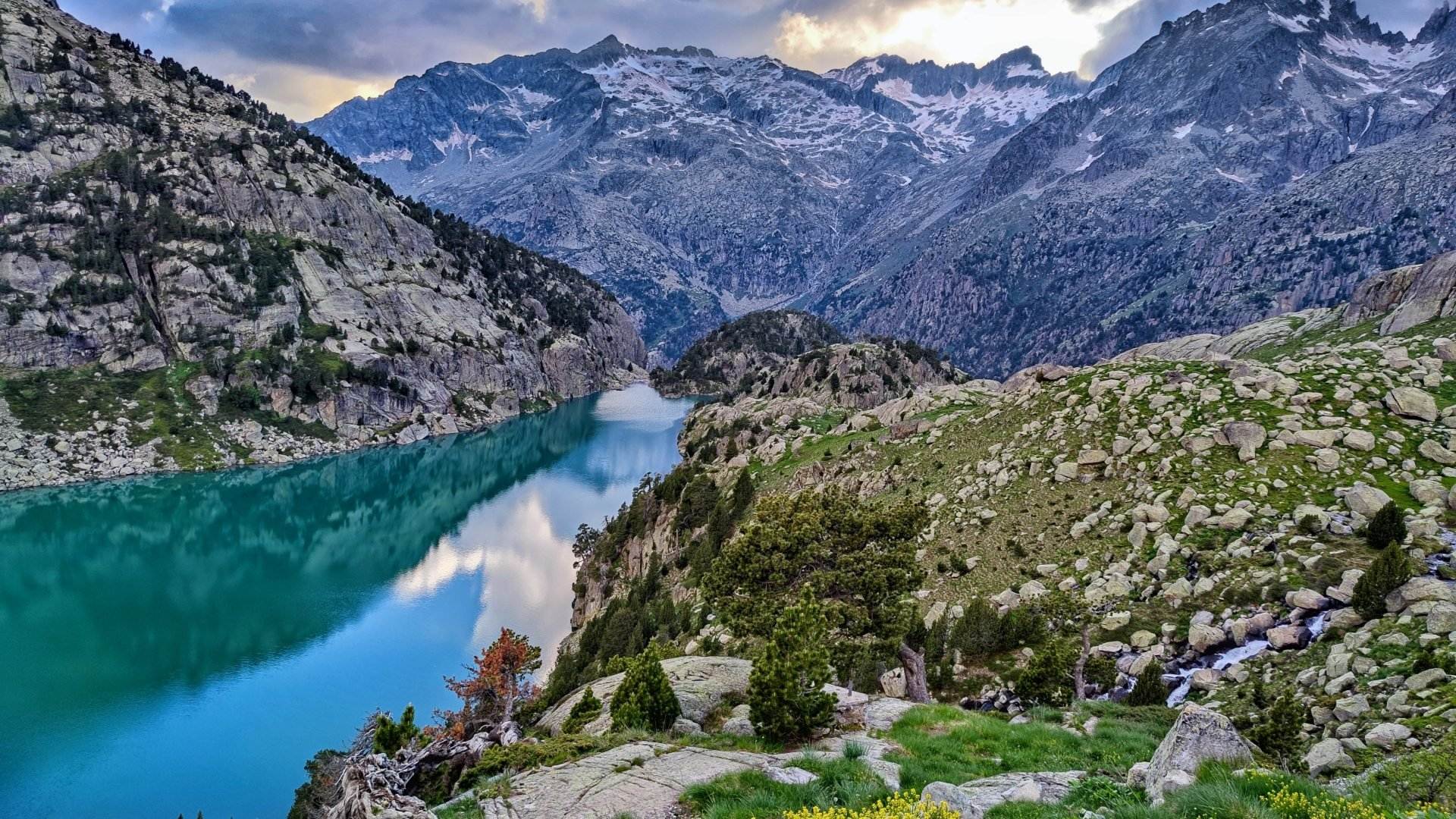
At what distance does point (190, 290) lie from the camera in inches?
5022

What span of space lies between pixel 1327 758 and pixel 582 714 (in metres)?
14.7

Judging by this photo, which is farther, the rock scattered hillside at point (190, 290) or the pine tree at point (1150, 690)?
the rock scattered hillside at point (190, 290)

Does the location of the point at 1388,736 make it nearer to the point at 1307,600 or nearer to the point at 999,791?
the point at 999,791

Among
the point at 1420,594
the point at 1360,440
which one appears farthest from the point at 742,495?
the point at 1420,594

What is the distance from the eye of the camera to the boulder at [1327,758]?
1094cm

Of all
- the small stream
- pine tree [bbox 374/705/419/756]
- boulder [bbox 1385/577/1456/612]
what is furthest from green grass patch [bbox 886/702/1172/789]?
pine tree [bbox 374/705/419/756]

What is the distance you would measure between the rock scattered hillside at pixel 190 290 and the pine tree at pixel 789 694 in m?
121

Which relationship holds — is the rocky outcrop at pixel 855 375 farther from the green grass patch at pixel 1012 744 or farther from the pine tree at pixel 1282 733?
the pine tree at pixel 1282 733

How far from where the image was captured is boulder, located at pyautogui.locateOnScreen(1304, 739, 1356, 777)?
10938mm

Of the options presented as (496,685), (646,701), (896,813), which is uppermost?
(896,813)

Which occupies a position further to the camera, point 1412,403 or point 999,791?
point 1412,403

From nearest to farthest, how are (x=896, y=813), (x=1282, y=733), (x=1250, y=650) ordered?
1. (x=896, y=813)
2. (x=1282, y=733)
3. (x=1250, y=650)

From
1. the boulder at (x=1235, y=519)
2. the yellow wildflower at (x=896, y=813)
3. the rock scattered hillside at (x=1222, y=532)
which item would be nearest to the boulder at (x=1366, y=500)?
the rock scattered hillside at (x=1222, y=532)

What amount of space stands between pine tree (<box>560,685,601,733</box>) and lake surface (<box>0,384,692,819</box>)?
26.6 m
